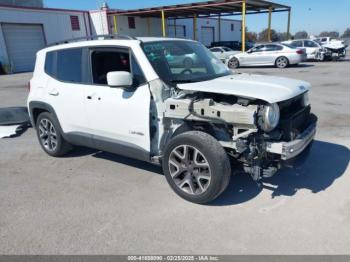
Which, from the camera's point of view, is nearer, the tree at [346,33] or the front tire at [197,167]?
the front tire at [197,167]

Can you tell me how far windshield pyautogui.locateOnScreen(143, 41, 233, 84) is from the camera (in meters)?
3.95

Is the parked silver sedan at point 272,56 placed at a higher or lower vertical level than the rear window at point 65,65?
lower

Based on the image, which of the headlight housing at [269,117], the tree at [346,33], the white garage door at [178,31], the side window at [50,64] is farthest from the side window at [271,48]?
the tree at [346,33]

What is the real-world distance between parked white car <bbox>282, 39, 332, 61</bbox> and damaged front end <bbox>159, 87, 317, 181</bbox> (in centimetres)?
2002

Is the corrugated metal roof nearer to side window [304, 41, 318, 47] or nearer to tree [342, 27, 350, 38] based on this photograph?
side window [304, 41, 318, 47]

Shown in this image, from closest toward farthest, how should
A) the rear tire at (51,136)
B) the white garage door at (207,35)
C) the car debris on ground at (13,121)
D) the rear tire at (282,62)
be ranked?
the rear tire at (51,136), the car debris on ground at (13,121), the rear tire at (282,62), the white garage door at (207,35)

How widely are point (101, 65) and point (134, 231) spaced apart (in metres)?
2.32

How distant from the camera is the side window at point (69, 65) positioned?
4.56m

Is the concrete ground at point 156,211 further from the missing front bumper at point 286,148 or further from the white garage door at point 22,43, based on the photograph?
the white garage door at point 22,43

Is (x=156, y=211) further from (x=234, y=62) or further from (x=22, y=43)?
(x=22, y=43)

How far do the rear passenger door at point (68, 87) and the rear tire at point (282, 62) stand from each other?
16462 millimetres

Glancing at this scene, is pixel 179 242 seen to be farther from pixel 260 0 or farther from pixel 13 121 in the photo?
pixel 260 0

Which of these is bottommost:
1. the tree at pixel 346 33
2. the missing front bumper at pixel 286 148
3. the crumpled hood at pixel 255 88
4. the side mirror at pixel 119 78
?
the tree at pixel 346 33

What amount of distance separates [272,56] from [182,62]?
1645 cm
